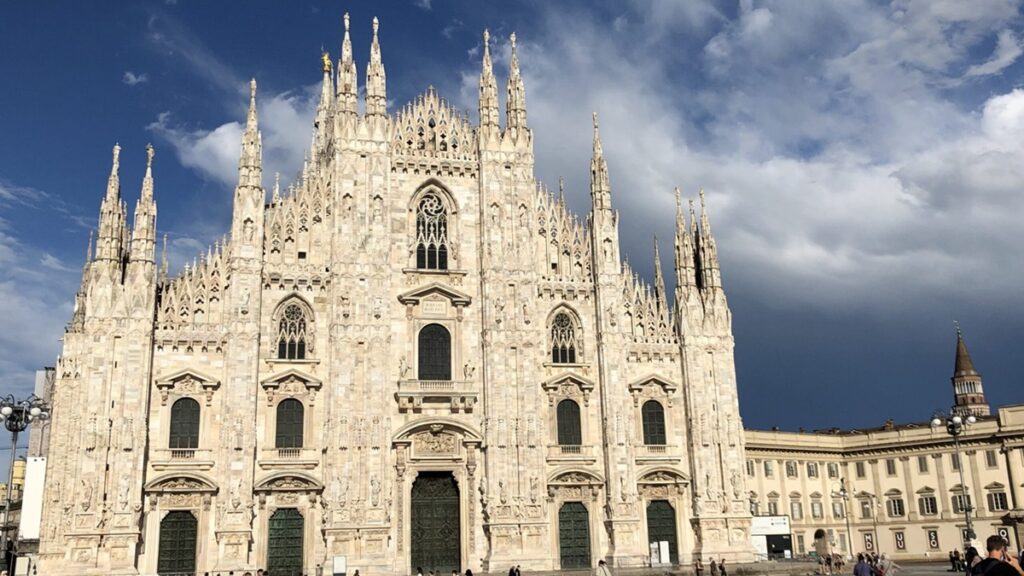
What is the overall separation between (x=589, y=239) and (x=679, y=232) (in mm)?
4693

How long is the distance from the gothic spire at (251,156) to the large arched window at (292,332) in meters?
5.76

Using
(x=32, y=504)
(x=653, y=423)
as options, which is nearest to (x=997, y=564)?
(x=653, y=423)

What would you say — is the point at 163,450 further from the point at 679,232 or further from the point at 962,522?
the point at 962,522

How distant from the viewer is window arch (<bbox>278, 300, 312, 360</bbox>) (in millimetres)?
41000

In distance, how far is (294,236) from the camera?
139ft

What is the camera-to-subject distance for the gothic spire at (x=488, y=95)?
152 feet

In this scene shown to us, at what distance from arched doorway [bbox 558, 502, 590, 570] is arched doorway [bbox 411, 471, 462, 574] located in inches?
184

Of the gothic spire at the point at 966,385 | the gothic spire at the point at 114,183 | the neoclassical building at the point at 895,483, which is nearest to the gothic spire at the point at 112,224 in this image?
the gothic spire at the point at 114,183

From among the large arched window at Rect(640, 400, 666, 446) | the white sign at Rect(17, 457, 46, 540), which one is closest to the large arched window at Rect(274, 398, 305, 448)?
the white sign at Rect(17, 457, 46, 540)

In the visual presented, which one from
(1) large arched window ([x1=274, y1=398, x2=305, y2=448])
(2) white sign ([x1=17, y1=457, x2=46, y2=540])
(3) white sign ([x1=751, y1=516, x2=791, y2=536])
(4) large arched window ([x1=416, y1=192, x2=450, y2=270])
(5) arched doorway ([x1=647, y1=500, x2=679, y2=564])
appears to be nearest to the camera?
(1) large arched window ([x1=274, y1=398, x2=305, y2=448])

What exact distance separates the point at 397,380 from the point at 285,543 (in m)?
8.19

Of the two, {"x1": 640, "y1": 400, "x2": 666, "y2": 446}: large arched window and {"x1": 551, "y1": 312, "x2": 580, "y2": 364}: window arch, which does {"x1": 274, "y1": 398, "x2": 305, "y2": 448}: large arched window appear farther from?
{"x1": 640, "y1": 400, "x2": 666, "y2": 446}: large arched window

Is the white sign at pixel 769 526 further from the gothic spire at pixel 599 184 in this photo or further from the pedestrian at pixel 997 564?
the pedestrian at pixel 997 564

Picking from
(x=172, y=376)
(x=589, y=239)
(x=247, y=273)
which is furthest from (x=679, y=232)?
(x=172, y=376)
